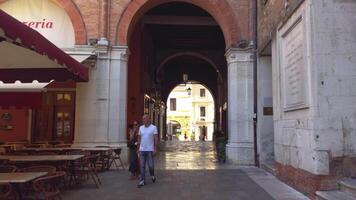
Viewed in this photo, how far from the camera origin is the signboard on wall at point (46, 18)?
590 inches

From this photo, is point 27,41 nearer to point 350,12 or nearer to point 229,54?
point 350,12

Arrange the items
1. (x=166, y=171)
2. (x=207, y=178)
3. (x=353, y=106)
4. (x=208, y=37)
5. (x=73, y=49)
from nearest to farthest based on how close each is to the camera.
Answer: (x=353, y=106), (x=207, y=178), (x=166, y=171), (x=73, y=49), (x=208, y=37)

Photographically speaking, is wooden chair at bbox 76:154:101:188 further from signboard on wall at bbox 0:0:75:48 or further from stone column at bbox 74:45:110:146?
signboard on wall at bbox 0:0:75:48

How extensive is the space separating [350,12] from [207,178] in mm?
5497

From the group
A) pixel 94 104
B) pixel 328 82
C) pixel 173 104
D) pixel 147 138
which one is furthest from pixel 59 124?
pixel 173 104

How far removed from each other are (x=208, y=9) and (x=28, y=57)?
8.53 meters

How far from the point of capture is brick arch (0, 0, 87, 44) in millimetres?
14500

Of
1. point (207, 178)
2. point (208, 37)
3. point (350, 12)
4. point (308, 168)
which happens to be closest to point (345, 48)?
point (350, 12)

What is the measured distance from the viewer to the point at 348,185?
732cm

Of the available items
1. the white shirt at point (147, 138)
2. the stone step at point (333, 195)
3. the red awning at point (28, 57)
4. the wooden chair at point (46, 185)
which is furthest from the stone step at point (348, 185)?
the red awning at point (28, 57)

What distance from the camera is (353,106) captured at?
313 inches

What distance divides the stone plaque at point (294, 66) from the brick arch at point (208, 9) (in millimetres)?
4732

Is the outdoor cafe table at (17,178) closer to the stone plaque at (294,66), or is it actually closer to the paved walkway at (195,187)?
the paved walkway at (195,187)

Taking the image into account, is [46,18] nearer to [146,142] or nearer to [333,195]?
[146,142]
